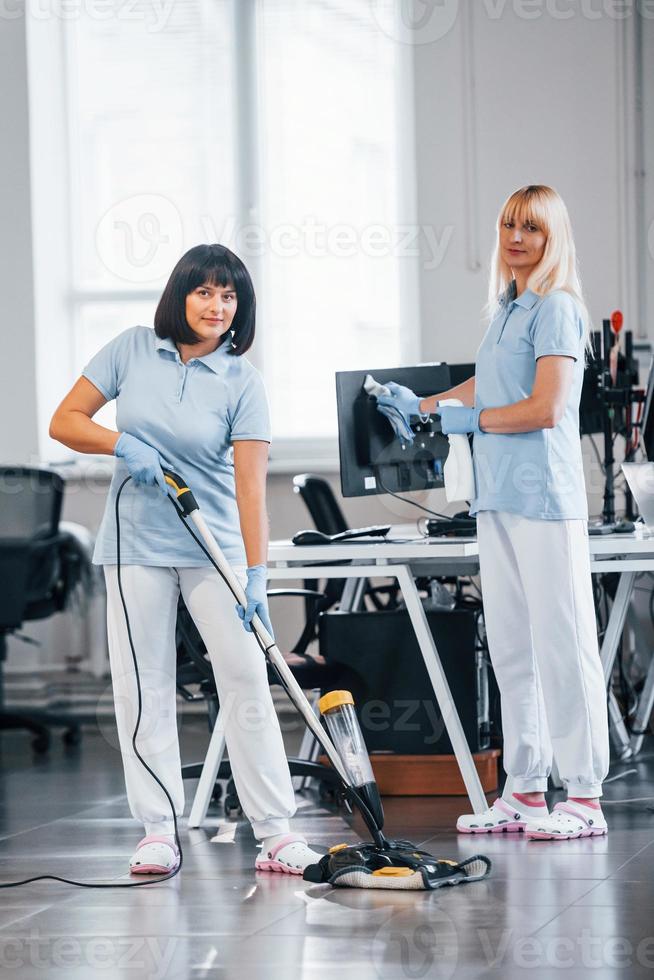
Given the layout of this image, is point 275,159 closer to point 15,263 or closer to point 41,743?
point 15,263

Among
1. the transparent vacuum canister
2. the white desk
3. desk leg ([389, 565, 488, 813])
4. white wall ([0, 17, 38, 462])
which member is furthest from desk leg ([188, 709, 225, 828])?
white wall ([0, 17, 38, 462])

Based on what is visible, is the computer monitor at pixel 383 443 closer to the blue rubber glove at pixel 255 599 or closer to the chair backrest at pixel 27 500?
the blue rubber glove at pixel 255 599

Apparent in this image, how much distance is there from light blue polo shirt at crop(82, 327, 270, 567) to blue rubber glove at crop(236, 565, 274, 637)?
11cm

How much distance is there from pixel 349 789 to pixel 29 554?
260cm

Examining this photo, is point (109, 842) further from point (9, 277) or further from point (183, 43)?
point (183, 43)

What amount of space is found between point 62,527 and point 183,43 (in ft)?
6.95

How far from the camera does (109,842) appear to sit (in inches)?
133

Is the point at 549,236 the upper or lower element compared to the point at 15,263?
lower

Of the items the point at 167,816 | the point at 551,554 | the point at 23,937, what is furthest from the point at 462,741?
the point at 23,937

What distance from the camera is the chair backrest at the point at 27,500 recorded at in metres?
5.04

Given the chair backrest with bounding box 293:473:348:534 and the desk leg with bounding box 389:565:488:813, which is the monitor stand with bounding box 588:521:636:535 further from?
the chair backrest with bounding box 293:473:348:534

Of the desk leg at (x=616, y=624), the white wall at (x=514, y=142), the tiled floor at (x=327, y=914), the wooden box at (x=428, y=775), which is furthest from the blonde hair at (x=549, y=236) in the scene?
the white wall at (x=514, y=142)

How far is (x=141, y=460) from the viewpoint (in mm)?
2814

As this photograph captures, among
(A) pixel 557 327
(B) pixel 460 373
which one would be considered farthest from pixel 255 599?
(B) pixel 460 373
